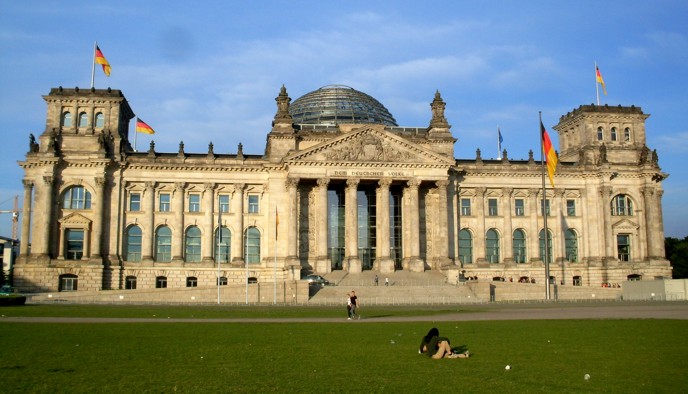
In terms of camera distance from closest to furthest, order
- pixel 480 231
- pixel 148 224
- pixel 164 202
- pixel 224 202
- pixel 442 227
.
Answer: pixel 442 227 → pixel 148 224 → pixel 164 202 → pixel 224 202 → pixel 480 231

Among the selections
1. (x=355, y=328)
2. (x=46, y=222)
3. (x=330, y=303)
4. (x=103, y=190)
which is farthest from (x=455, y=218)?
(x=355, y=328)

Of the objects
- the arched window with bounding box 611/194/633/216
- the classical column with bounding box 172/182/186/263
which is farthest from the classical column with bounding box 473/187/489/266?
the classical column with bounding box 172/182/186/263

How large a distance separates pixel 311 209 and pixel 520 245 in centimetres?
2982

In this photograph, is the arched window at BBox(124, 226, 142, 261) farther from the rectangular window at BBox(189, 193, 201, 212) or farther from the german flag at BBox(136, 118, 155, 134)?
the german flag at BBox(136, 118, 155, 134)

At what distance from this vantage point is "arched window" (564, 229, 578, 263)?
3853 inches

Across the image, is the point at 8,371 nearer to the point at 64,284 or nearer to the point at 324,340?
the point at 324,340

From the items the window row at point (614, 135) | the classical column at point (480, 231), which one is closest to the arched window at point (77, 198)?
the classical column at point (480, 231)

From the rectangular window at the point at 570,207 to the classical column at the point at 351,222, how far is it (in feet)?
104

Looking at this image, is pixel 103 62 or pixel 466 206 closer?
pixel 103 62

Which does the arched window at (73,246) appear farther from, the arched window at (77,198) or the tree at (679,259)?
the tree at (679,259)

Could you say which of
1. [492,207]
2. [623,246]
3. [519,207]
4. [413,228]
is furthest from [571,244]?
[413,228]

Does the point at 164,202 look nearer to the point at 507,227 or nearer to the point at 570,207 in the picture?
the point at 507,227

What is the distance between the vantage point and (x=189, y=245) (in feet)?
299

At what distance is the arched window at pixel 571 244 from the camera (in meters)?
97.9
